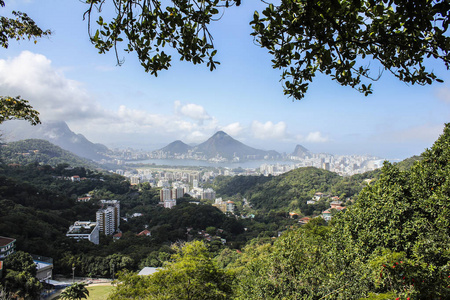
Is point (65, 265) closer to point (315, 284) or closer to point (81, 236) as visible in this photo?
point (81, 236)

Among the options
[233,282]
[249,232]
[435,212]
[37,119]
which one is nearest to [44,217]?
[249,232]

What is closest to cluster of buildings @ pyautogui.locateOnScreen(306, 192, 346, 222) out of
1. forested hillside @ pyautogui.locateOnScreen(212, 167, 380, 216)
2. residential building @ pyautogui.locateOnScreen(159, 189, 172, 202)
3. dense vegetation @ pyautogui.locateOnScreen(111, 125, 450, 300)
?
forested hillside @ pyautogui.locateOnScreen(212, 167, 380, 216)

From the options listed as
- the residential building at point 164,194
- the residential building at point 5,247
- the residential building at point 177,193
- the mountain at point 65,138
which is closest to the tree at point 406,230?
the residential building at point 5,247

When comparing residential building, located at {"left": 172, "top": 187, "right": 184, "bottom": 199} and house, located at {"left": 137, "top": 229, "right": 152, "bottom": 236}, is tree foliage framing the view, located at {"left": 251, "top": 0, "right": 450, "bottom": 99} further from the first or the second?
residential building, located at {"left": 172, "top": 187, "right": 184, "bottom": 199}

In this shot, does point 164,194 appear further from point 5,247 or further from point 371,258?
point 371,258

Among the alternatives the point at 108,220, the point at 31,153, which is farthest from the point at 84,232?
the point at 31,153
